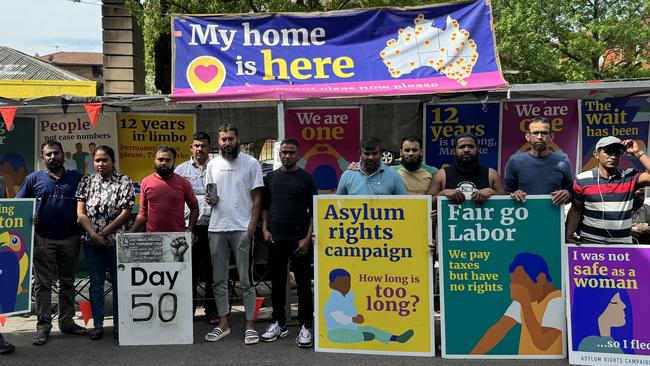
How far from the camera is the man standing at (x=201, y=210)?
5942 mm

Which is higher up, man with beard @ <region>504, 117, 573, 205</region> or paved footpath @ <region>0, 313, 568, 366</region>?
man with beard @ <region>504, 117, 573, 205</region>

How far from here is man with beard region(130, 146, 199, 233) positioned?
5.16m

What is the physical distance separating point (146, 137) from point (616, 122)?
645 cm

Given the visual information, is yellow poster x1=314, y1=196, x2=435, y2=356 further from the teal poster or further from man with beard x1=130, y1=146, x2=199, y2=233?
man with beard x1=130, y1=146, x2=199, y2=233

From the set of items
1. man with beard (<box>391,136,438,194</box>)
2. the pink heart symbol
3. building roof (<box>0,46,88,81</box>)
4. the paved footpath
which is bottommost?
the paved footpath

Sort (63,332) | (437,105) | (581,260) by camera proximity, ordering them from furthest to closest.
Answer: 1. (437,105)
2. (63,332)
3. (581,260)

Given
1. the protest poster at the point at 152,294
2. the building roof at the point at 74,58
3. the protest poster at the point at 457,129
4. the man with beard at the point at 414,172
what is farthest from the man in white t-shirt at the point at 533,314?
the building roof at the point at 74,58

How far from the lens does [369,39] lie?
23.2 ft

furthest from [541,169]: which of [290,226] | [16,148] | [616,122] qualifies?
[16,148]

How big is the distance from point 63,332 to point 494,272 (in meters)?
4.28

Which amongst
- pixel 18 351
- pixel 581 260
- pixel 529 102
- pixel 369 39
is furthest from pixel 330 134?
pixel 18 351

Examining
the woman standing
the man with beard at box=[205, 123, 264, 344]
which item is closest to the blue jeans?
the woman standing

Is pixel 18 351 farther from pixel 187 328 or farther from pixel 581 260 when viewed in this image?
pixel 581 260

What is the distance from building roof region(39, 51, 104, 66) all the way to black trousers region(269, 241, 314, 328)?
278 ft
